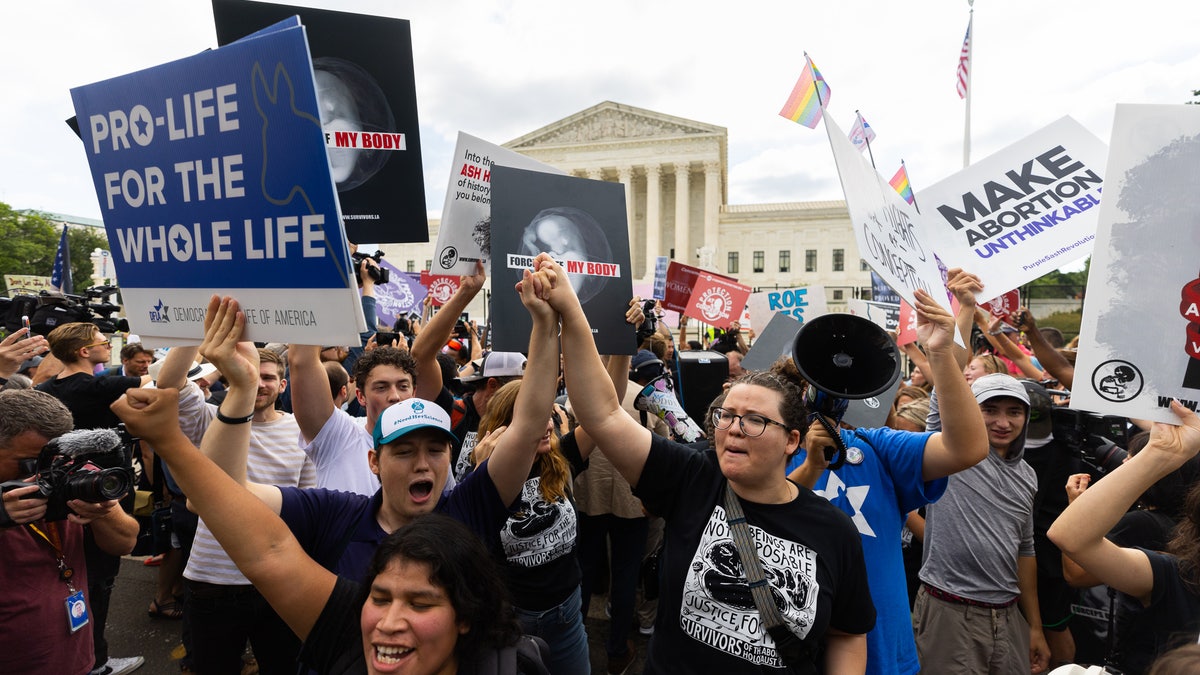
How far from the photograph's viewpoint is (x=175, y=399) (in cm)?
153

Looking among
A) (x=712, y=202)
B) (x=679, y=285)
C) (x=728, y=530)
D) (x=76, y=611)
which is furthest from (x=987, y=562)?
(x=712, y=202)

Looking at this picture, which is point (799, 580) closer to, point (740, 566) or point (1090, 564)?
point (740, 566)

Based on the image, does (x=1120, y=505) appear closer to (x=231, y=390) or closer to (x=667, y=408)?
(x=667, y=408)

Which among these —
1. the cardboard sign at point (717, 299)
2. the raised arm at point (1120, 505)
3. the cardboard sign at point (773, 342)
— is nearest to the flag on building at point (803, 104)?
the cardboard sign at point (717, 299)

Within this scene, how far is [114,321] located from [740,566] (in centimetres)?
387

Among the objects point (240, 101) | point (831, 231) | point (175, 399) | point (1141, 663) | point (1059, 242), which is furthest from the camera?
point (831, 231)

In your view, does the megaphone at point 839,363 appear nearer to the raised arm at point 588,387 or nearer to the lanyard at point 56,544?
the raised arm at point 588,387

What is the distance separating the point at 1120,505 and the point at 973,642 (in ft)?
3.89

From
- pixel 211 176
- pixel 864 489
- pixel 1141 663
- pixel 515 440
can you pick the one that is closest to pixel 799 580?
pixel 864 489

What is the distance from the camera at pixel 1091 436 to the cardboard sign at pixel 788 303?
331cm

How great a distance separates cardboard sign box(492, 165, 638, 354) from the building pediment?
2199 inches

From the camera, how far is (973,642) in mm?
2754

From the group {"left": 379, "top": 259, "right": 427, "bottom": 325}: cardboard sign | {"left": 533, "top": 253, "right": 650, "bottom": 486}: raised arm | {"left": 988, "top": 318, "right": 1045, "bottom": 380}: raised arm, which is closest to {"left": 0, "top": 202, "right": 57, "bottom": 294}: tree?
{"left": 379, "top": 259, "right": 427, "bottom": 325}: cardboard sign

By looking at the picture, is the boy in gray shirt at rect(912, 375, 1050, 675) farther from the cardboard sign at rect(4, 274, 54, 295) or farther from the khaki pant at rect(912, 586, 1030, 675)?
the cardboard sign at rect(4, 274, 54, 295)
